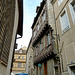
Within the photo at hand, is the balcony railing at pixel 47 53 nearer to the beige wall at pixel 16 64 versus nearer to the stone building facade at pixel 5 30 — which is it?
the stone building facade at pixel 5 30

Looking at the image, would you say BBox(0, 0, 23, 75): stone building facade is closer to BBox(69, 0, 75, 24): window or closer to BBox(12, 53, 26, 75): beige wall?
BBox(69, 0, 75, 24): window

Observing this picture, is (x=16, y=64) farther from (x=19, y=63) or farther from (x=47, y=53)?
(x=47, y=53)

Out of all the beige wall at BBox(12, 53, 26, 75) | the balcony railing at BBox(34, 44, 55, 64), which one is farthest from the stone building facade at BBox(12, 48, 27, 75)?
the balcony railing at BBox(34, 44, 55, 64)

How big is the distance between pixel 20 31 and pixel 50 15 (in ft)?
13.9

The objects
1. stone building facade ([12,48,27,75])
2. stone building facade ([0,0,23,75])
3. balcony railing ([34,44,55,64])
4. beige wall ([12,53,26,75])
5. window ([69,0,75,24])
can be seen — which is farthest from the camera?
stone building facade ([12,48,27,75])

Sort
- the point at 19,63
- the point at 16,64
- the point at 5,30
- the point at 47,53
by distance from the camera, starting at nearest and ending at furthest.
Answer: the point at 5,30, the point at 47,53, the point at 16,64, the point at 19,63

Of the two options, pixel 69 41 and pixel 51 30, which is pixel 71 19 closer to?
pixel 69 41

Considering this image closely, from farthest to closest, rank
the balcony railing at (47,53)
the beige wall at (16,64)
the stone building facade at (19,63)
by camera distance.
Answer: the stone building facade at (19,63), the beige wall at (16,64), the balcony railing at (47,53)

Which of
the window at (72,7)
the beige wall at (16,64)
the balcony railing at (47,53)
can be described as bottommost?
the beige wall at (16,64)

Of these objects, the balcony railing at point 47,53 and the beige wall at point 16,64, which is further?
the beige wall at point 16,64

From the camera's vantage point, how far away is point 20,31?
1058 cm

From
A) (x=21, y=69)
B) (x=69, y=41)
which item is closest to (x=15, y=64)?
(x=21, y=69)

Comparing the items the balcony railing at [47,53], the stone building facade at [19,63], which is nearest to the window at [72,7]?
the balcony railing at [47,53]

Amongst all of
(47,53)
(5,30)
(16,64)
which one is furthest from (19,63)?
(5,30)
